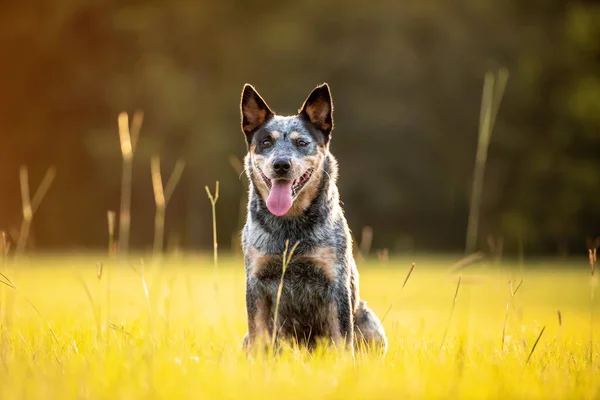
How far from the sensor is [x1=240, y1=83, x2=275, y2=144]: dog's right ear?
4.59 m

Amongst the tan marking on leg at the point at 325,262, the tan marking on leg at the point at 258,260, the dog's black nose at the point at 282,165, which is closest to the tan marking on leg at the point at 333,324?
the tan marking on leg at the point at 325,262

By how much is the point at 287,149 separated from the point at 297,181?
231 mm

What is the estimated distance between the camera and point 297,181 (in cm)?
418

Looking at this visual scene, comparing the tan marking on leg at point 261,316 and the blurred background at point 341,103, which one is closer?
the tan marking on leg at point 261,316

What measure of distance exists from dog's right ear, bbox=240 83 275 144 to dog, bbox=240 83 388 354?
9 cm

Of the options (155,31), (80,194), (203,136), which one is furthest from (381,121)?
(80,194)

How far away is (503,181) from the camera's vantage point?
21234 millimetres

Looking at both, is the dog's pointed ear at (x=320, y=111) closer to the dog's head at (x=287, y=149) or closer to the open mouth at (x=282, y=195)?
the dog's head at (x=287, y=149)

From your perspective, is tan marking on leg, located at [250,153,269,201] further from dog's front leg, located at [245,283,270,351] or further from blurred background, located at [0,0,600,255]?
blurred background, located at [0,0,600,255]

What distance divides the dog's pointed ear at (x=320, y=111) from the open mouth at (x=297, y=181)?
0.42 m

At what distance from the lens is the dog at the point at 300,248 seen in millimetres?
4008

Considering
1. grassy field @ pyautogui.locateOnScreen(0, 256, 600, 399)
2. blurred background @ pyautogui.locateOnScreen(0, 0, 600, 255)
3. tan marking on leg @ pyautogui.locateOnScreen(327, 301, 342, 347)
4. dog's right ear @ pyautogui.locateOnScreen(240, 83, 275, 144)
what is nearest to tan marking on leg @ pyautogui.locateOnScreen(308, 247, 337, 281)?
tan marking on leg @ pyautogui.locateOnScreen(327, 301, 342, 347)

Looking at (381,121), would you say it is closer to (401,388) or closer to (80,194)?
(80,194)

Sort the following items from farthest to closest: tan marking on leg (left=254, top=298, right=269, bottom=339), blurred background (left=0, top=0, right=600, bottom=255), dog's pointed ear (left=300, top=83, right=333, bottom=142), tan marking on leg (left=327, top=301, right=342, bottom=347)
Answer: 1. blurred background (left=0, top=0, right=600, bottom=255)
2. dog's pointed ear (left=300, top=83, right=333, bottom=142)
3. tan marking on leg (left=254, top=298, right=269, bottom=339)
4. tan marking on leg (left=327, top=301, right=342, bottom=347)
